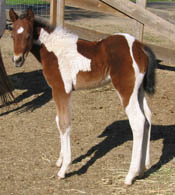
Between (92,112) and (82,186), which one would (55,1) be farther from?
(82,186)

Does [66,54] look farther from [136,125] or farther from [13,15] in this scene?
[136,125]

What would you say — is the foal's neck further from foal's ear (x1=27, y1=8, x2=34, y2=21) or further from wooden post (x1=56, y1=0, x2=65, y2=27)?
wooden post (x1=56, y1=0, x2=65, y2=27)

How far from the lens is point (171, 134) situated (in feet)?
17.0

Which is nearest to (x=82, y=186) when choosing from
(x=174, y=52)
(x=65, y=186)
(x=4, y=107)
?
(x=65, y=186)

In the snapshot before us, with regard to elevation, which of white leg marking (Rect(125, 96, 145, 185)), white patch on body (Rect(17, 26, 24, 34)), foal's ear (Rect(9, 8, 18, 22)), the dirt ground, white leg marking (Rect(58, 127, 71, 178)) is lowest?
the dirt ground

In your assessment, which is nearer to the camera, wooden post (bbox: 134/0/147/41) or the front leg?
the front leg

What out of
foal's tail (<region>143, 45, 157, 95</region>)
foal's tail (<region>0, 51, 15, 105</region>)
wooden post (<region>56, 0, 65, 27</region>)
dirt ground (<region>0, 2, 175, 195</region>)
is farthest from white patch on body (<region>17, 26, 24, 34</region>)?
wooden post (<region>56, 0, 65, 27</region>)

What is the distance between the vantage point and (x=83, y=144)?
16.0ft

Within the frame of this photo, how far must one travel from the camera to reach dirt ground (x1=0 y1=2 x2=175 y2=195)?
12.9 feet

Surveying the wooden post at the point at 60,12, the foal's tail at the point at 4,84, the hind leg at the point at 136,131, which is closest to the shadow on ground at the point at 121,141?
the hind leg at the point at 136,131

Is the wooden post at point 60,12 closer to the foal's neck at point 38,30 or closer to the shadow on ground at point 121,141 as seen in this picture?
the shadow on ground at point 121,141

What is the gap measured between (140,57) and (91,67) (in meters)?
0.45

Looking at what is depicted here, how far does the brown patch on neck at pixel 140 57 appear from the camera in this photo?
3.76 m

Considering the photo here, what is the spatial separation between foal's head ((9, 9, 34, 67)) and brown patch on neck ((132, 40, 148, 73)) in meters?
0.96
